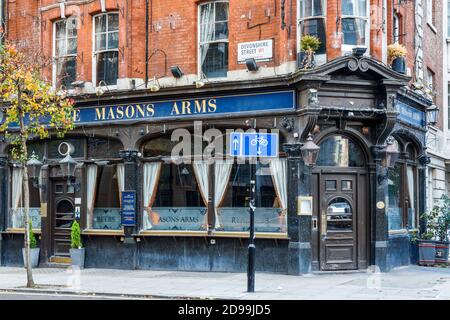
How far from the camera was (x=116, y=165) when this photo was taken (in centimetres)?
2050

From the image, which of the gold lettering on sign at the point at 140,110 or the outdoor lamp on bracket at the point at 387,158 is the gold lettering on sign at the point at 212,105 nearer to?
the gold lettering on sign at the point at 140,110

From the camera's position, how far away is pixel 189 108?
19.2m

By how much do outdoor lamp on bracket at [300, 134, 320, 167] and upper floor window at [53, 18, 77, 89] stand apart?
783cm

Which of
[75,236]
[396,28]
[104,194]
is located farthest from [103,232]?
[396,28]

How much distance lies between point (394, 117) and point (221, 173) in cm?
464

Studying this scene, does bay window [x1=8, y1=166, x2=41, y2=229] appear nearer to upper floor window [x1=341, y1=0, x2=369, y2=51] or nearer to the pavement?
the pavement

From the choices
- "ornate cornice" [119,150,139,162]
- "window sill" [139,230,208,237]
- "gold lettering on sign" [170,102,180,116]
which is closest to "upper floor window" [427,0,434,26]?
"gold lettering on sign" [170,102,180,116]

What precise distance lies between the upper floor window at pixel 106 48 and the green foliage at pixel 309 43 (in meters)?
5.81

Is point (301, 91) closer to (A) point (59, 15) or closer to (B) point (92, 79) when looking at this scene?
(B) point (92, 79)

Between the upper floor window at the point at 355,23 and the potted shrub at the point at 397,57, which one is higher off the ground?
the upper floor window at the point at 355,23

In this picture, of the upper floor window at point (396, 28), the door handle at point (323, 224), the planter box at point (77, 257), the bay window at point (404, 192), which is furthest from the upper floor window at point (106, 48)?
the bay window at point (404, 192)

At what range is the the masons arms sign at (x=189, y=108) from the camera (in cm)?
1797
